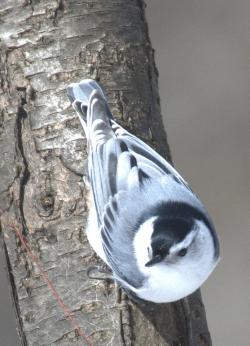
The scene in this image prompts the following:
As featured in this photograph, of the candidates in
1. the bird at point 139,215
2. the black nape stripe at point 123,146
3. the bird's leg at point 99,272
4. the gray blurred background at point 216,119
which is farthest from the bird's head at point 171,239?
the gray blurred background at point 216,119

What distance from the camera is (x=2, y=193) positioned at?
2924mm

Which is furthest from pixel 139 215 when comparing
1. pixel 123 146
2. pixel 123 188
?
pixel 123 146

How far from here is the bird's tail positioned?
2859 mm

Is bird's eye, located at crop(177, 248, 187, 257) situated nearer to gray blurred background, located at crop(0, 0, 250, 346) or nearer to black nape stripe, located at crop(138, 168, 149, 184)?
black nape stripe, located at crop(138, 168, 149, 184)

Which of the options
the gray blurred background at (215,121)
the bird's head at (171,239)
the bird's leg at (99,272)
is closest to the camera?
the bird's head at (171,239)

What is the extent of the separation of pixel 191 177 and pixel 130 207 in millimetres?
2866

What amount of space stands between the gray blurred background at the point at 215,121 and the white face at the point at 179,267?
2.34 m

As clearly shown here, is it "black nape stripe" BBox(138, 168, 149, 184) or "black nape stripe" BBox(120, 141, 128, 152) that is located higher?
"black nape stripe" BBox(120, 141, 128, 152)

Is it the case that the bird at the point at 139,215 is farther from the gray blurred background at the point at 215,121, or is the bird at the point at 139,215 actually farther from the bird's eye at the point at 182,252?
the gray blurred background at the point at 215,121

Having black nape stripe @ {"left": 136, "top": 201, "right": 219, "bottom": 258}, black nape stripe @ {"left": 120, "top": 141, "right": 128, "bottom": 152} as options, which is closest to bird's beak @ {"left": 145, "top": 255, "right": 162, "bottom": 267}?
black nape stripe @ {"left": 136, "top": 201, "right": 219, "bottom": 258}

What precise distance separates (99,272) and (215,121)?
3162 millimetres

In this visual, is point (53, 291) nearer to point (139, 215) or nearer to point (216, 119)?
point (139, 215)

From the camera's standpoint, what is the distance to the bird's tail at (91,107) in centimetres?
286

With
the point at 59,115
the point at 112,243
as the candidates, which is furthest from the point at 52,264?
the point at 59,115
